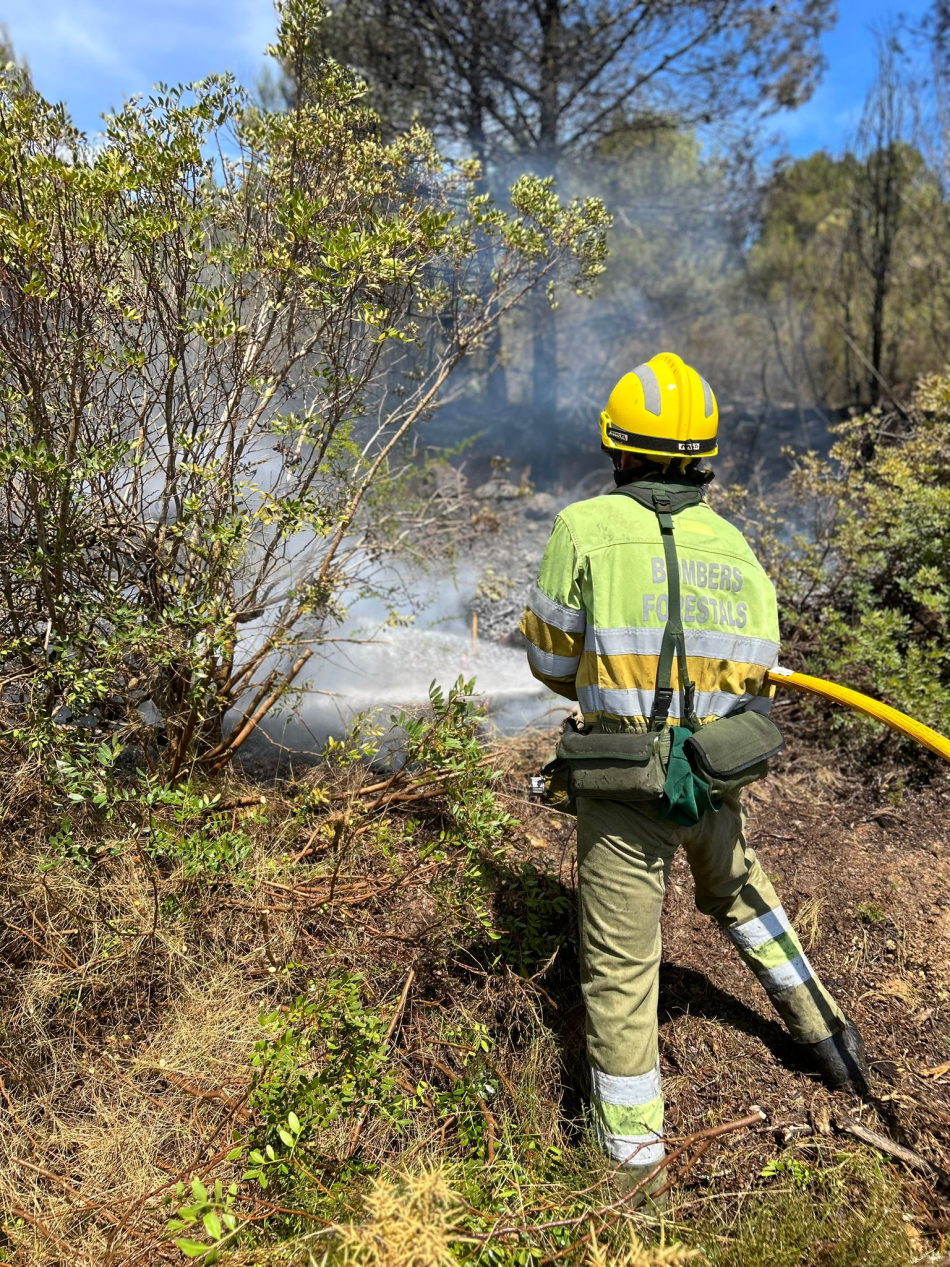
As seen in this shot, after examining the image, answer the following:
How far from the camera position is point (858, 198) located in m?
9.37

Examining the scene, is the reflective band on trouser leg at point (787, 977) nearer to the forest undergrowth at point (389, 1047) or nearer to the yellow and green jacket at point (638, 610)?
the forest undergrowth at point (389, 1047)

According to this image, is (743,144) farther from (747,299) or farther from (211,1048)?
(211,1048)

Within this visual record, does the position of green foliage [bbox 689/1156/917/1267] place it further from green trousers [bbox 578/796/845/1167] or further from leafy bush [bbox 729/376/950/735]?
leafy bush [bbox 729/376/950/735]

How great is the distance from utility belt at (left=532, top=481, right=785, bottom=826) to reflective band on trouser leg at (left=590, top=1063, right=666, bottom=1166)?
636 mm

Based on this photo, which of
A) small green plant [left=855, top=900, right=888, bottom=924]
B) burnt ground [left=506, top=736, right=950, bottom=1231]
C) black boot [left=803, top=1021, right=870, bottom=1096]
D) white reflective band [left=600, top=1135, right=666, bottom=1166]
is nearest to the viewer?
white reflective band [left=600, top=1135, right=666, bottom=1166]

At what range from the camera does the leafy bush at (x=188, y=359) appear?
2.46 m

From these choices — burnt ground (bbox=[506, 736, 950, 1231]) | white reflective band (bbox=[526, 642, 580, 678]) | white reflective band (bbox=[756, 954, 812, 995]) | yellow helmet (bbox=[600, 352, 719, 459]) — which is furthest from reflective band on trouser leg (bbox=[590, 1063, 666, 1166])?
yellow helmet (bbox=[600, 352, 719, 459])

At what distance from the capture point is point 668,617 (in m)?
2.01

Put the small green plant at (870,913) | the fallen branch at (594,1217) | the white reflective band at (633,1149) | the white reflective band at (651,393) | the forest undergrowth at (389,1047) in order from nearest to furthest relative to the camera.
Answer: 1. the fallen branch at (594,1217)
2. the forest undergrowth at (389,1047)
3. the white reflective band at (633,1149)
4. the white reflective band at (651,393)
5. the small green plant at (870,913)

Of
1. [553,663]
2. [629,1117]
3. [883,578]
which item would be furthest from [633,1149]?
[883,578]

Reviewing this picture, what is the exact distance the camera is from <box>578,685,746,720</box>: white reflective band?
2.05 metres

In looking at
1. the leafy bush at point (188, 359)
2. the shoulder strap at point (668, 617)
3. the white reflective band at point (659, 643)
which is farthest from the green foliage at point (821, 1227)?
the leafy bush at point (188, 359)

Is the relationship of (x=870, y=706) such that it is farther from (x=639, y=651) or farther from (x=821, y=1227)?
(x=821, y=1227)

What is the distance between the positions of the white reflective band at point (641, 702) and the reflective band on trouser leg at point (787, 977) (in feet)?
2.22
